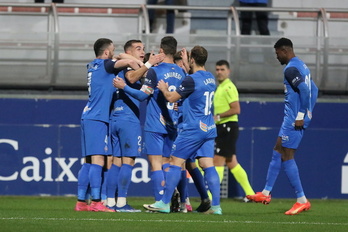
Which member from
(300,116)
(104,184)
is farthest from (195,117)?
(104,184)

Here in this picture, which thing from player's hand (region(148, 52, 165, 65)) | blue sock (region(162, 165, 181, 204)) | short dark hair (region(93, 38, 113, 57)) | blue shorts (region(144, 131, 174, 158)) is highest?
short dark hair (region(93, 38, 113, 57))

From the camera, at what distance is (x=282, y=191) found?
48.3 ft

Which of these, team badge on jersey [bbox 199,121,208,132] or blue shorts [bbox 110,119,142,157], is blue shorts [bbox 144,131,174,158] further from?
team badge on jersey [bbox 199,121,208,132]

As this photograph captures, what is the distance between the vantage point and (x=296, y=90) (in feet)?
37.3

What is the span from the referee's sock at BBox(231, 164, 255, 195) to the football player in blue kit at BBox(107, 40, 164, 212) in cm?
313

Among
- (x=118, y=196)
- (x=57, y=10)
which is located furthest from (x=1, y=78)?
(x=118, y=196)

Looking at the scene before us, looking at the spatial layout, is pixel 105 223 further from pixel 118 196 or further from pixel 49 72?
pixel 49 72

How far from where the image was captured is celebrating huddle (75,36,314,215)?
34.9 ft

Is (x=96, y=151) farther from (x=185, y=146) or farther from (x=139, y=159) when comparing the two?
(x=139, y=159)

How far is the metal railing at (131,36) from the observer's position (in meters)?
14.5

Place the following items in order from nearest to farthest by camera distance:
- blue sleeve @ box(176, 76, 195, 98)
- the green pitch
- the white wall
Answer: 1. the green pitch
2. blue sleeve @ box(176, 76, 195, 98)
3. the white wall

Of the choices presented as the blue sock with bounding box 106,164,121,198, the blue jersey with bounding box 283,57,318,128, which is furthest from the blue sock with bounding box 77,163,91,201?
the blue jersey with bounding box 283,57,318,128

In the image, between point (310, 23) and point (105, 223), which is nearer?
point (105, 223)

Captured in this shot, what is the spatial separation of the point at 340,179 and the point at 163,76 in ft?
15.8
